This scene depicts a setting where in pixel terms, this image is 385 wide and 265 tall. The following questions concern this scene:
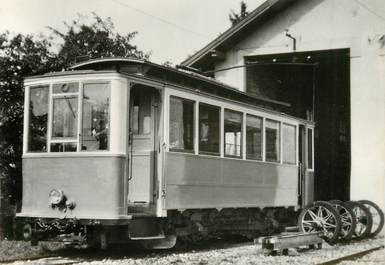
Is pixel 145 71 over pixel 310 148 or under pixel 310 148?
over

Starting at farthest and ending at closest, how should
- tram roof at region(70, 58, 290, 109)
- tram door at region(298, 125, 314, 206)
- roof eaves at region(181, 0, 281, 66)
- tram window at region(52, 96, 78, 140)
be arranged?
roof eaves at region(181, 0, 281, 66) → tram door at region(298, 125, 314, 206) → tram roof at region(70, 58, 290, 109) → tram window at region(52, 96, 78, 140)

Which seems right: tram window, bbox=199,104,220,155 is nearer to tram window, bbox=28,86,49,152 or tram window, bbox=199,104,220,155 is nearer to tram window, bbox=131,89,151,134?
tram window, bbox=131,89,151,134

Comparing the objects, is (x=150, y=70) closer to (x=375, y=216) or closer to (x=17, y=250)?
(x=17, y=250)

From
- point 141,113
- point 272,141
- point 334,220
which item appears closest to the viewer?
point 141,113

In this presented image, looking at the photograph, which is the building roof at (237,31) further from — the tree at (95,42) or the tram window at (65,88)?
the tram window at (65,88)

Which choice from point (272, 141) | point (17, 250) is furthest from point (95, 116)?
point (272, 141)

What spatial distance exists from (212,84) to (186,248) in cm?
287

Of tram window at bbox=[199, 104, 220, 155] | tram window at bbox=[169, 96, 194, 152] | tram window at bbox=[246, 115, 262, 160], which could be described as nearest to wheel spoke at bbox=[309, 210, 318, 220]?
tram window at bbox=[246, 115, 262, 160]

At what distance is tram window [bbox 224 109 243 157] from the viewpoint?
1088 centimetres

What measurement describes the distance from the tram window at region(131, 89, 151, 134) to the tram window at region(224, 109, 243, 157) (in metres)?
1.79

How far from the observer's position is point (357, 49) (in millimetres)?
15234

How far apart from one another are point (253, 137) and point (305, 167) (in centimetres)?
318

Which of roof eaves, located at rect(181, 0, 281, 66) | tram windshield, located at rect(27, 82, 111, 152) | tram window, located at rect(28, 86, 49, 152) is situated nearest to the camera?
tram windshield, located at rect(27, 82, 111, 152)

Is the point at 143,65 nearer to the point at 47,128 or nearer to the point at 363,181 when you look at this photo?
the point at 47,128
